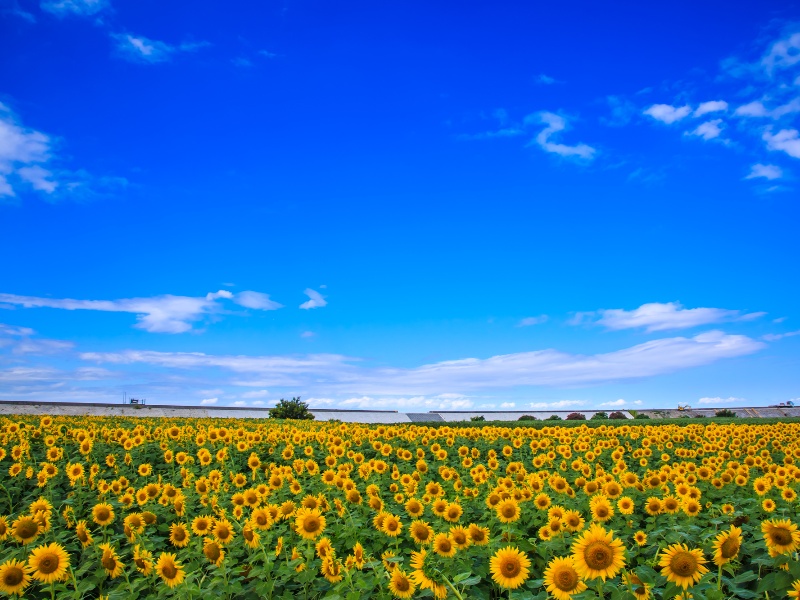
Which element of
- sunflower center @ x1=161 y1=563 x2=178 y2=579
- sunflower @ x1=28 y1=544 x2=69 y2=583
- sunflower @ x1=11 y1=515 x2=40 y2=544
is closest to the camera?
sunflower center @ x1=161 y1=563 x2=178 y2=579

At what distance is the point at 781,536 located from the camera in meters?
4.29

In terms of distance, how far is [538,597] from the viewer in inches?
158

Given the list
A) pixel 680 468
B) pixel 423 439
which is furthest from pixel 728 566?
pixel 423 439

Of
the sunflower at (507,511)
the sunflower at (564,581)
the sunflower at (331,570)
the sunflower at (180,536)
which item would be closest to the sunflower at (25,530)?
the sunflower at (180,536)

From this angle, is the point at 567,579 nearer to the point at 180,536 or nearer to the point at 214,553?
the point at 214,553

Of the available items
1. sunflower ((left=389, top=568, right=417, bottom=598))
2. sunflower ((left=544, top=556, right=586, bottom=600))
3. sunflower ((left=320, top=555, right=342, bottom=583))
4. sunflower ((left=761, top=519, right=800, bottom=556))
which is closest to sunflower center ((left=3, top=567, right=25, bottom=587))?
sunflower ((left=320, top=555, right=342, bottom=583))

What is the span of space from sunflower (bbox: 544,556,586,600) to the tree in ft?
88.9

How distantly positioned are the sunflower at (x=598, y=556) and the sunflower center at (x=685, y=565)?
421 millimetres

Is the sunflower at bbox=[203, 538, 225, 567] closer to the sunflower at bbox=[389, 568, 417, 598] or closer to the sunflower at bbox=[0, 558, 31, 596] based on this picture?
the sunflower at bbox=[0, 558, 31, 596]

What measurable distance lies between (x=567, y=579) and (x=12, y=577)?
459 centimetres

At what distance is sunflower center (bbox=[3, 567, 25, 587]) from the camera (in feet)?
16.5

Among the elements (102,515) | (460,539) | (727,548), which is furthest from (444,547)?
(102,515)

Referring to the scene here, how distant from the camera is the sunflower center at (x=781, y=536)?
14.0ft

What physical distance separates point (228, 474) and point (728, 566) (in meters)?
7.95
